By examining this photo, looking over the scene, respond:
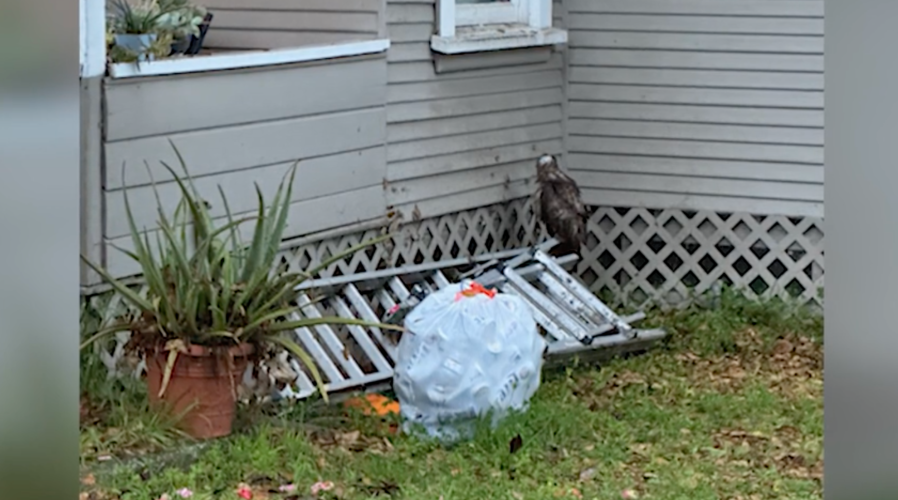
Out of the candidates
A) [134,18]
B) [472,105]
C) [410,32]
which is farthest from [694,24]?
[134,18]

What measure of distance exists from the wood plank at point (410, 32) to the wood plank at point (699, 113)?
1394 millimetres

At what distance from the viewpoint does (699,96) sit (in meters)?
7.59

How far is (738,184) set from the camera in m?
7.55

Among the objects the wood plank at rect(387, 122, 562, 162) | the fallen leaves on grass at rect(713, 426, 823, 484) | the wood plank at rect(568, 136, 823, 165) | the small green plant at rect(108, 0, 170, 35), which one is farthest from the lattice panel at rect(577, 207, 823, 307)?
the small green plant at rect(108, 0, 170, 35)

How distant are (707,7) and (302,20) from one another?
90.8 inches

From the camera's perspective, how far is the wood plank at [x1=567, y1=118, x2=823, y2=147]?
24.2ft

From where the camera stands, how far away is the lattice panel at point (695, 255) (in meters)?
7.41

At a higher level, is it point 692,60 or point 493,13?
point 493,13

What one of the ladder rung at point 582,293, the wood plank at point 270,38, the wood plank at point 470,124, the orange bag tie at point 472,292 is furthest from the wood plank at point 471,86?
the orange bag tie at point 472,292

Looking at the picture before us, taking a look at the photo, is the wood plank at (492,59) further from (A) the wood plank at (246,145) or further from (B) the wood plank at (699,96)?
(A) the wood plank at (246,145)

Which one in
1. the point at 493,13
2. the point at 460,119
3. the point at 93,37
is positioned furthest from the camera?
the point at 493,13

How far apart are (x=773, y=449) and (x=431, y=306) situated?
4.84ft

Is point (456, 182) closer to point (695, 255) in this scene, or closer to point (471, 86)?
point (471, 86)
